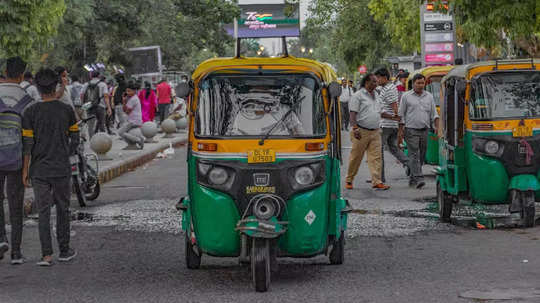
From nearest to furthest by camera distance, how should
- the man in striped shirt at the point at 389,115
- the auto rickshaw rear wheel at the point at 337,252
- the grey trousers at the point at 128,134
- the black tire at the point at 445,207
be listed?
the auto rickshaw rear wheel at the point at 337,252 < the black tire at the point at 445,207 < the man in striped shirt at the point at 389,115 < the grey trousers at the point at 128,134

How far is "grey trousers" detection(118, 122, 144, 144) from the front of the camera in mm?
24188

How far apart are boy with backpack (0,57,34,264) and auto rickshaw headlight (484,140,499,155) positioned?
16.0ft

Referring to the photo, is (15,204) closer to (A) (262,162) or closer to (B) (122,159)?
(A) (262,162)

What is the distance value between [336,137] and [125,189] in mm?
8659

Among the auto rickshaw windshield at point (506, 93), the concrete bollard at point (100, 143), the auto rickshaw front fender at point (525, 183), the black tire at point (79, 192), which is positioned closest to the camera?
the auto rickshaw front fender at point (525, 183)

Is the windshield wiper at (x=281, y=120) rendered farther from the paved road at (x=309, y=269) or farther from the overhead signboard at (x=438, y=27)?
the overhead signboard at (x=438, y=27)

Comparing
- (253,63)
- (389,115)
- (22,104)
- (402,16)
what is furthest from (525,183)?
(402,16)

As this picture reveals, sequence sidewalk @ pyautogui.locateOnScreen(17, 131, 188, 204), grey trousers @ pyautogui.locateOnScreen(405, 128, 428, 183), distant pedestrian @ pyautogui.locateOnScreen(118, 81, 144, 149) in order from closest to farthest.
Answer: grey trousers @ pyautogui.locateOnScreen(405, 128, 428, 183) → sidewalk @ pyautogui.locateOnScreen(17, 131, 188, 204) → distant pedestrian @ pyautogui.locateOnScreen(118, 81, 144, 149)

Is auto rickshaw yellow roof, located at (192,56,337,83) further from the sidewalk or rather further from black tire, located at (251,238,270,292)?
the sidewalk

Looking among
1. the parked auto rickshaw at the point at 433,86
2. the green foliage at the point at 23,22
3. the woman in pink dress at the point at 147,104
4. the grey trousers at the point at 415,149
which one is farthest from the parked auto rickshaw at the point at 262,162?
the woman in pink dress at the point at 147,104

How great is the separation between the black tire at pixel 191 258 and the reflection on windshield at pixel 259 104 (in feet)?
3.35

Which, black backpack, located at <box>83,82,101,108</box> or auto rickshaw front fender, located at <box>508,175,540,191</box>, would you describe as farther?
black backpack, located at <box>83,82,101,108</box>

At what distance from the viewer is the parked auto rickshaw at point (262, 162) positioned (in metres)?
8.46

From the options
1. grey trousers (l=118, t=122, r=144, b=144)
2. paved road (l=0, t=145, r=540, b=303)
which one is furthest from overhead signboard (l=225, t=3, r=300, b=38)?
paved road (l=0, t=145, r=540, b=303)
